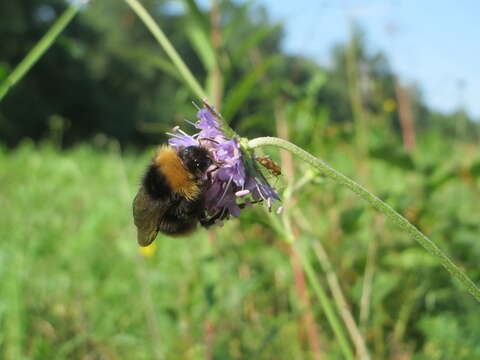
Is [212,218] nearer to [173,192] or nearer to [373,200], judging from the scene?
[173,192]

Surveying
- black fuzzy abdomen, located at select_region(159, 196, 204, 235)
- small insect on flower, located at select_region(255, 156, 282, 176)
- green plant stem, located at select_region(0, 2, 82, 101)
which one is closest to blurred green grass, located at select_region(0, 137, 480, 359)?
black fuzzy abdomen, located at select_region(159, 196, 204, 235)

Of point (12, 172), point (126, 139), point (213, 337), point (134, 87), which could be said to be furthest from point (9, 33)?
point (213, 337)

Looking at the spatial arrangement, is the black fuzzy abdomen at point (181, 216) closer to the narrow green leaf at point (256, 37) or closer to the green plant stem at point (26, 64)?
the green plant stem at point (26, 64)

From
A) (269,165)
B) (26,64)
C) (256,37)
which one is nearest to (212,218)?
(269,165)

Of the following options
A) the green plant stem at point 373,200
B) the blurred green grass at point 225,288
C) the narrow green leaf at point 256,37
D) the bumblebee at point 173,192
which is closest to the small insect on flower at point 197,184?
the bumblebee at point 173,192

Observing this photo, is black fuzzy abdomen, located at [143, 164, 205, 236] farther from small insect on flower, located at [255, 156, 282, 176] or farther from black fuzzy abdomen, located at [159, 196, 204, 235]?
small insect on flower, located at [255, 156, 282, 176]

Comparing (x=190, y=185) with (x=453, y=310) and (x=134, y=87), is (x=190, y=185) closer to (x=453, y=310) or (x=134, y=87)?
(x=453, y=310)
